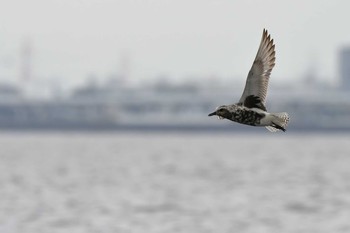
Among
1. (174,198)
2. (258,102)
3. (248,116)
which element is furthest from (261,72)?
(174,198)

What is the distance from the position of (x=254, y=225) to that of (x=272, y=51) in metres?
28.9

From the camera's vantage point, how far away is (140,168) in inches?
4318

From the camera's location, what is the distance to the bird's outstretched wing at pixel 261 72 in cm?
2091

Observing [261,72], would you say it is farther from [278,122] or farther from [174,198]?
[174,198]

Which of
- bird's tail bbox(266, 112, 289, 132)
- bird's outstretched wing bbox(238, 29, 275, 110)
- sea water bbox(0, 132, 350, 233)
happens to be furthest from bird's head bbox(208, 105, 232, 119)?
sea water bbox(0, 132, 350, 233)

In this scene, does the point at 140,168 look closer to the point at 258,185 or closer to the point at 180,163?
the point at 180,163

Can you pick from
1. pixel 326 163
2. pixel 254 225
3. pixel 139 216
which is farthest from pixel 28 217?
pixel 326 163

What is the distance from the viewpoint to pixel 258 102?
2080cm

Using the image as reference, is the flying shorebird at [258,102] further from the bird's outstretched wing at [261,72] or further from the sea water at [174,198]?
the sea water at [174,198]

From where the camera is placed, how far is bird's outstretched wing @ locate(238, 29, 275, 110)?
68.6 feet

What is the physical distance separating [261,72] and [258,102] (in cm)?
80

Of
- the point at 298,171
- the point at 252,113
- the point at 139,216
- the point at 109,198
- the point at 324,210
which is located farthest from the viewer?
the point at 298,171


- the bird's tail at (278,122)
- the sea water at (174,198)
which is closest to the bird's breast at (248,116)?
the bird's tail at (278,122)

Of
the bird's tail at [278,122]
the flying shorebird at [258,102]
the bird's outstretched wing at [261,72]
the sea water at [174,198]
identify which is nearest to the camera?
the bird's tail at [278,122]
